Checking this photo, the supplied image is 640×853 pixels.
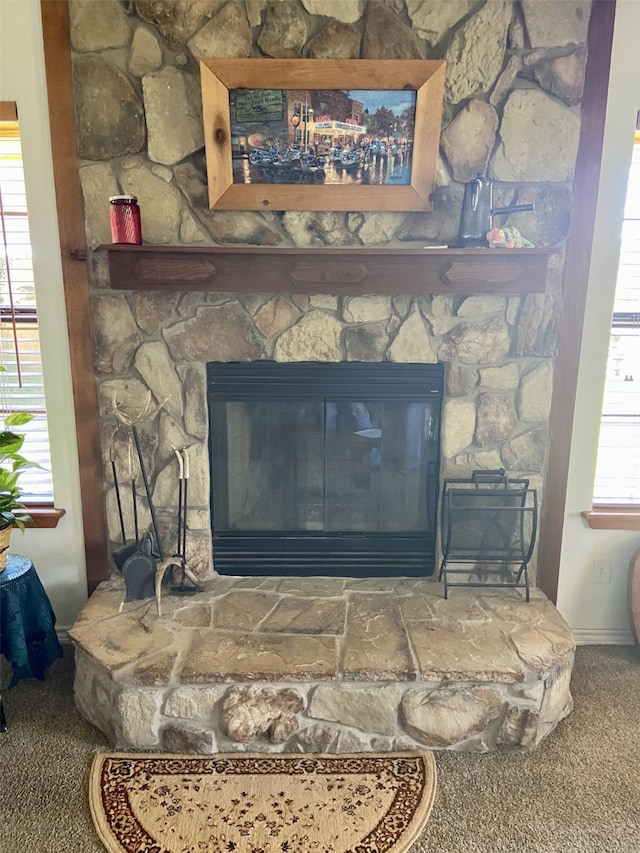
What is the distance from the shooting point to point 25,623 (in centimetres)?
209

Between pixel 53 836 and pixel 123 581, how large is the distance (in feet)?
2.84

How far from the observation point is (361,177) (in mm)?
1974

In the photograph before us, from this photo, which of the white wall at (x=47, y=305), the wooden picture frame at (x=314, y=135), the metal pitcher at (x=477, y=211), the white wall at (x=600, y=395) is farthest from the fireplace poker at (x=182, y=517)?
the white wall at (x=600, y=395)

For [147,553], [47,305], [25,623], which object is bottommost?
[25,623]

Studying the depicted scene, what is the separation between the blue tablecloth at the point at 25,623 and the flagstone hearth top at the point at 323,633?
201 mm

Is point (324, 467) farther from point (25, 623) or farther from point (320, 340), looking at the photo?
point (25, 623)

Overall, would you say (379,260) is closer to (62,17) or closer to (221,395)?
(221,395)

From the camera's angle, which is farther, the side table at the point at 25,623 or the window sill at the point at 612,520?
the window sill at the point at 612,520

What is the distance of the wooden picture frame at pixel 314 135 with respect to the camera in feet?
6.13

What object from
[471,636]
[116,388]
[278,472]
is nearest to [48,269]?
[116,388]

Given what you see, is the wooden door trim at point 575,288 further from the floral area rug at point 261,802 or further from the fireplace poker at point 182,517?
the fireplace poker at point 182,517

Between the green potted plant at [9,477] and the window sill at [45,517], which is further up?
the green potted plant at [9,477]

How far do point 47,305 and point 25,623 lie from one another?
1155mm

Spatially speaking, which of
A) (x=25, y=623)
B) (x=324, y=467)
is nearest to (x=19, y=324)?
(x=25, y=623)
